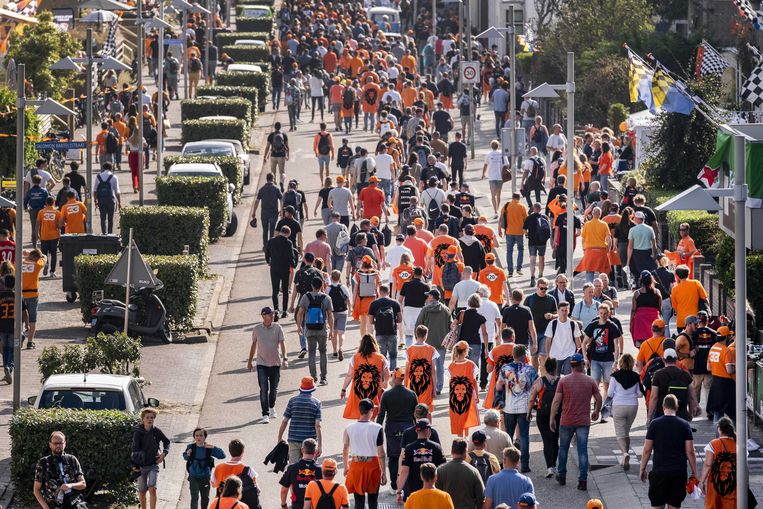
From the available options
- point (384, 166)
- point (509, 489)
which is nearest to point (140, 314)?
point (384, 166)

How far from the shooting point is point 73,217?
1202 inches

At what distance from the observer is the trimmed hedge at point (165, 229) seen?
30.7 meters

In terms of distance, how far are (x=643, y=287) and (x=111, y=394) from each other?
24.8 ft

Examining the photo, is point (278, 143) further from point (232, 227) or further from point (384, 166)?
point (384, 166)

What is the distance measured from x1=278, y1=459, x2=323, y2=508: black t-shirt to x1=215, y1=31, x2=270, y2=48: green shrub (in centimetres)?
5283

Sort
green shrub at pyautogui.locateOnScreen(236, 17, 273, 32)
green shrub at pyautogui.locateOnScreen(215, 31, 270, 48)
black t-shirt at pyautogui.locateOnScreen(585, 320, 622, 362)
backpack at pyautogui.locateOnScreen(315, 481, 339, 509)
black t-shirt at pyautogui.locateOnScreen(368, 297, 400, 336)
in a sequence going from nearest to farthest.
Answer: backpack at pyautogui.locateOnScreen(315, 481, 339, 509) → black t-shirt at pyautogui.locateOnScreen(585, 320, 622, 362) → black t-shirt at pyautogui.locateOnScreen(368, 297, 400, 336) → green shrub at pyautogui.locateOnScreen(215, 31, 270, 48) → green shrub at pyautogui.locateOnScreen(236, 17, 273, 32)

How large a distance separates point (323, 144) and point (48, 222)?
10.8 m

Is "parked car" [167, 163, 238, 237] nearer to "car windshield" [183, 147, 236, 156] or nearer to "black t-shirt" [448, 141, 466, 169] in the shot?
"car windshield" [183, 147, 236, 156]

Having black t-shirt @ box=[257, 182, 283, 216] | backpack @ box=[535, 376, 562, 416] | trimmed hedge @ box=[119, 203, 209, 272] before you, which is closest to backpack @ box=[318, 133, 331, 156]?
black t-shirt @ box=[257, 182, 283, 216]

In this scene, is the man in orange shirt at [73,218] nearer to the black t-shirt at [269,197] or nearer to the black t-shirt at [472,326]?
the black t-shirt at [269,197]

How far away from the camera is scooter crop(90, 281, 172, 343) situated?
2555 centimetres

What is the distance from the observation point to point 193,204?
34219 millimetres

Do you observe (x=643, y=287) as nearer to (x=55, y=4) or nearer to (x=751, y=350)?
(x=751, y=350)

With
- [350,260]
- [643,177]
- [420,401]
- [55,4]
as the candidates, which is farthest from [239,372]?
[55,4]
